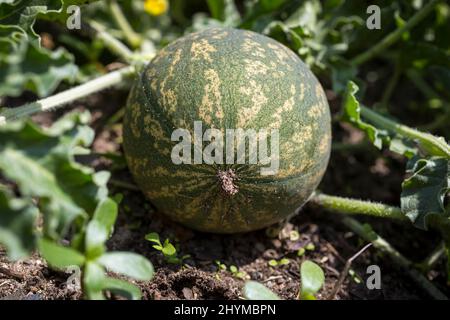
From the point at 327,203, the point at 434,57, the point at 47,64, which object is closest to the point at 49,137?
the point at 47,64

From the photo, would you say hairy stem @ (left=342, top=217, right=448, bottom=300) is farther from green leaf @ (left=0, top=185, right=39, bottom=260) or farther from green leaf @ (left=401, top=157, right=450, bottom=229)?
green leaf @ (left=0, top=185, right=39, bottom=260)

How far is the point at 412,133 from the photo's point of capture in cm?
329

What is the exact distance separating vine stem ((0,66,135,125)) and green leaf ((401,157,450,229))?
1714 mm

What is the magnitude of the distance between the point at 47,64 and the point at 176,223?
4.23ft

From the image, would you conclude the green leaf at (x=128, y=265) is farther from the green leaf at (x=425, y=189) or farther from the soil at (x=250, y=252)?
the green leaf at (x=425, y=189)

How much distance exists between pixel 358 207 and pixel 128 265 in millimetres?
1516

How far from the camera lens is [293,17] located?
3.94m

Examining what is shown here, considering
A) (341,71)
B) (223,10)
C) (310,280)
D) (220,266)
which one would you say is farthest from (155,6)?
(310,280)

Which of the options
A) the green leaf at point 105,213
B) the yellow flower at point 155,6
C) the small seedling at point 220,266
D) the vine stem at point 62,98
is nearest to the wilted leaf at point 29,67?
the vine stem at point 62,98

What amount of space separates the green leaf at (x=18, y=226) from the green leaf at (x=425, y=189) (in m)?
1.84

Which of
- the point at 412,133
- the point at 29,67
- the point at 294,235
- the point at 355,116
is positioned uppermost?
the point at 29,67

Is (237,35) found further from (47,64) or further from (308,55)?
(47,64)

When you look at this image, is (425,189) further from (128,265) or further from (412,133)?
(128,265)

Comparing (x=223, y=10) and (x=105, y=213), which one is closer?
(x=105, y=213)
